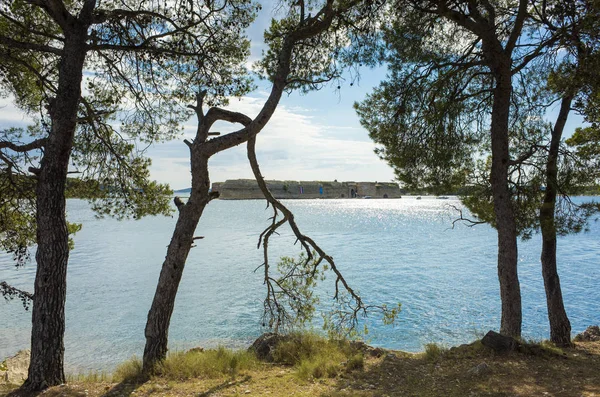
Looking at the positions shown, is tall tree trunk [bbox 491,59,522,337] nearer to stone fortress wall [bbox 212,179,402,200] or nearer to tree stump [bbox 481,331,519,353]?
tree stump [bbox 481,331,519,353]

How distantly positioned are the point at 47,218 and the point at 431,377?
5.17 meters

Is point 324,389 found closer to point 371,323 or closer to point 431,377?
point 431,377

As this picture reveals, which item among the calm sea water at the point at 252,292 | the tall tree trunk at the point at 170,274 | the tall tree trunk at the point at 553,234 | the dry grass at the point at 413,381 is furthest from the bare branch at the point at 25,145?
the tall tree trunk at the point at 553,234

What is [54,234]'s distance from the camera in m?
5.25

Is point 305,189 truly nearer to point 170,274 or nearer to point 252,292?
point 252,292

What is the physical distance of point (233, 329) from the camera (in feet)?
45.2

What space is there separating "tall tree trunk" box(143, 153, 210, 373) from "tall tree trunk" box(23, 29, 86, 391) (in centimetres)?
109

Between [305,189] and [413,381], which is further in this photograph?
[305,189]

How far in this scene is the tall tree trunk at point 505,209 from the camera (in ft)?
22.8

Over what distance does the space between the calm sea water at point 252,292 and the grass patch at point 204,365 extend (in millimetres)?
4488

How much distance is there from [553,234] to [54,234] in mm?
8109

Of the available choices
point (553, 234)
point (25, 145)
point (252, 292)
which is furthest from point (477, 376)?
point (252, 292)

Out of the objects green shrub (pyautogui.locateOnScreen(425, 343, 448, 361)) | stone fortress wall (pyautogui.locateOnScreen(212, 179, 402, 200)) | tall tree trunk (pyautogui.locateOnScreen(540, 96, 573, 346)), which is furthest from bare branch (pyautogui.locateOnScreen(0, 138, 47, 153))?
stone fortress wall (pyautogui.locateOnScreen(212, 179, 402, 200))

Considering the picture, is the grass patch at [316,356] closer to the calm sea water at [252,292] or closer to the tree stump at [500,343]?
the tree stump at [500,343]
